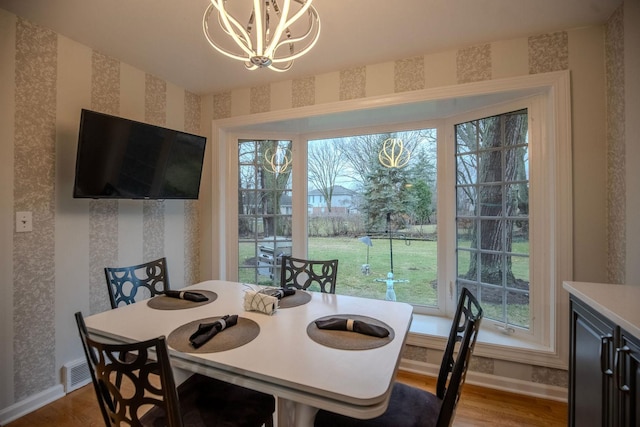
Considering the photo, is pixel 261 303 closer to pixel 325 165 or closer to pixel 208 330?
pixel 208 330

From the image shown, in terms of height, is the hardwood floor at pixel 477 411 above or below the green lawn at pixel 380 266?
below

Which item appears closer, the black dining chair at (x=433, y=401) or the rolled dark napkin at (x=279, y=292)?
the black dining chair at (x=433, y=401)

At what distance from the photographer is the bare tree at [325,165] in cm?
295

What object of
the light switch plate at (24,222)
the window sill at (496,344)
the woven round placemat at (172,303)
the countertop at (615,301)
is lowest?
the window sill at (496,344)

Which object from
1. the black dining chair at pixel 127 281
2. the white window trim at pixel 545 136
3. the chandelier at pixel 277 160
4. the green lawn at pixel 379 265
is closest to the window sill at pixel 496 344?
the white window trim at pixel 545 136

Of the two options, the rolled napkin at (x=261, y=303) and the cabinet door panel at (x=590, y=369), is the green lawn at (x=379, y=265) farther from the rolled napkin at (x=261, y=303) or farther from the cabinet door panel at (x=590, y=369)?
the rolled napkin at (x=261, y=303)

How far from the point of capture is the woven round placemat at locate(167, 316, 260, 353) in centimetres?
112

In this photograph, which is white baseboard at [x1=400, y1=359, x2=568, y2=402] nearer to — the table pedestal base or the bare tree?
the table pedestal base

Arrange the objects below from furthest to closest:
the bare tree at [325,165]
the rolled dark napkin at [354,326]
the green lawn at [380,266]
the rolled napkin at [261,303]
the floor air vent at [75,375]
Answer: the bare tree at [325,165] → the green lawn at [380,266] → the floor air vent at [75,375] → the rolled napkin at [261,303] → the rolled dark napkin at [354,326]

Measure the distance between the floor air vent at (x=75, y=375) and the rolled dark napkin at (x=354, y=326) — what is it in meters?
1.96

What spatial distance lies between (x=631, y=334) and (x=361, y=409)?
3.05 feet

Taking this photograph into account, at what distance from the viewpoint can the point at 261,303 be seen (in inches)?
59.2

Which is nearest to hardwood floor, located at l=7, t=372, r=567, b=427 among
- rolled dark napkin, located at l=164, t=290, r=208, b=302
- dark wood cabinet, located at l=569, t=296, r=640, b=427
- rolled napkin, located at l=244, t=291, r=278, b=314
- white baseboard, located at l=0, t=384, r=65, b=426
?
white baseboard, located at l=0, t=384, r=65, b=426

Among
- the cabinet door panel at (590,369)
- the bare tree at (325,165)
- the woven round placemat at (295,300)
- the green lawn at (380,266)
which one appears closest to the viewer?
the cabinet door panel at (590,369)
